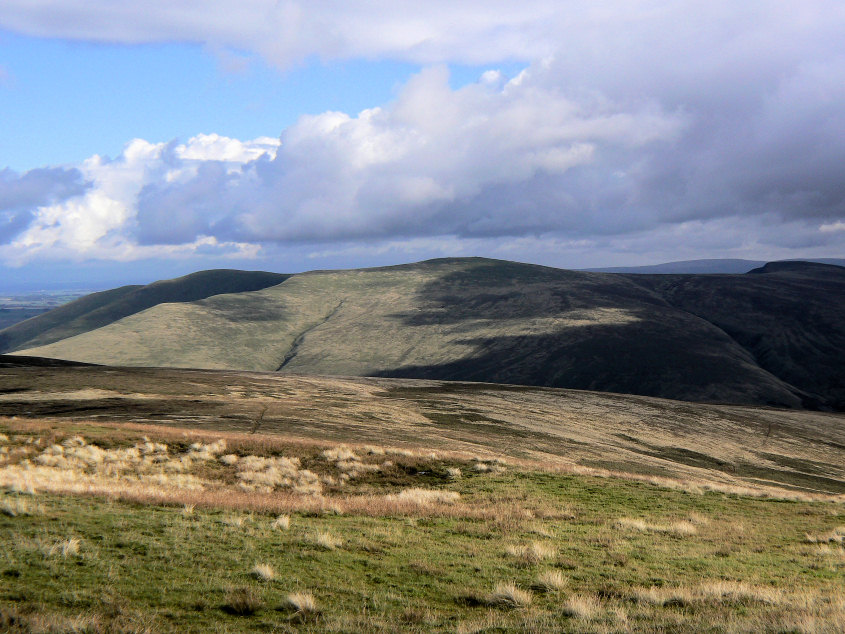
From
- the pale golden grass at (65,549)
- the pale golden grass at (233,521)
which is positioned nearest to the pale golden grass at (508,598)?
the pale golden grass at (233,521)

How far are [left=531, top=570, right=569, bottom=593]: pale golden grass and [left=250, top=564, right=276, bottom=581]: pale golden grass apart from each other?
6.19m

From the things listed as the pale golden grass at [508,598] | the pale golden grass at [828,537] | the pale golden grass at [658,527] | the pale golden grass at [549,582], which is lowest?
the pale golden grass at [828,537]

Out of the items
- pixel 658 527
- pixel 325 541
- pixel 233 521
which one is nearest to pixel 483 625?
pixel 325 541

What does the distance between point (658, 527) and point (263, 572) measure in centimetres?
1584

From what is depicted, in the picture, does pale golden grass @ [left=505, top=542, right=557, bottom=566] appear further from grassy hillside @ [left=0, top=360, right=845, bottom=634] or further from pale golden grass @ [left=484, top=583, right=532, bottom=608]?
pale golden grass @ [left=484, top=583, right=532, bottom=608]

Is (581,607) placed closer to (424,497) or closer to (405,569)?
(405,569)

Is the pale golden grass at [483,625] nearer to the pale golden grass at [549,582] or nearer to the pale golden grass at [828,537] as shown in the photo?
the pale golden grass at [549,582]

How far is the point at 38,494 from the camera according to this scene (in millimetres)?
20844

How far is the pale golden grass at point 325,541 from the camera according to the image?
17.5 m

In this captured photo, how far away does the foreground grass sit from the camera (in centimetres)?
1202

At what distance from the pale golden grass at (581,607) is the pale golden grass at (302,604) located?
5139 millimetres

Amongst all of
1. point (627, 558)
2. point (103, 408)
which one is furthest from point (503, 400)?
point (627, 558)

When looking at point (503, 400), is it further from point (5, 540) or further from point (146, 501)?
point (5, 540)

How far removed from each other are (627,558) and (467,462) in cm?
1934
